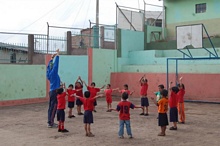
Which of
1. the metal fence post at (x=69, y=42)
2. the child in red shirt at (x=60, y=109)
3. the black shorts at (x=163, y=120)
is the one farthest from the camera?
the metal fence post at (x=69, y=42)

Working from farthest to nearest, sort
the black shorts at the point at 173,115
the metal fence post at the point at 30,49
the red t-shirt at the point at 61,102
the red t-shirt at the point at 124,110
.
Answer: the metal fence post at the point at 30,49 < the black shorts at the point at 173,115 < the red t-shirt at the point at 61,102 < the red t-shirt at the point at 124,110

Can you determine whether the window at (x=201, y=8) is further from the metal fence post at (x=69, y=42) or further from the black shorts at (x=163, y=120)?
the black shorts at (x=163, y=120)

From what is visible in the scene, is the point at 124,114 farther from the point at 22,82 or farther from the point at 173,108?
the point at 22,82

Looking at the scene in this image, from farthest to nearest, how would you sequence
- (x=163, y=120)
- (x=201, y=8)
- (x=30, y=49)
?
(x=201, y=8)
(x=30, y=49)
(x=163, y=120)

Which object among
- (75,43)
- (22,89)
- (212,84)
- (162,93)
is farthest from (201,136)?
(75,43)

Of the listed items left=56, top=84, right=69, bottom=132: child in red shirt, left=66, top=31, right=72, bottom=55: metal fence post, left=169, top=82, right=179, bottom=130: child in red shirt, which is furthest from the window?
left=56, top=84, right=69, bottom=132: child in red shirt

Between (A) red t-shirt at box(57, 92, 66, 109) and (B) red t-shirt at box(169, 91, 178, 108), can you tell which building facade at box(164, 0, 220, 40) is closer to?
(B) red t-shirt at box(169, 91, 178, 108)

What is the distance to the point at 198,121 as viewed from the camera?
451 inches

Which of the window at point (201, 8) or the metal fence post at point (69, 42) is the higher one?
the window at point (201, 8)

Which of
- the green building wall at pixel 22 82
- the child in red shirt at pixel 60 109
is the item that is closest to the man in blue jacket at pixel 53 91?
the child in red shirt at pixel 60 109

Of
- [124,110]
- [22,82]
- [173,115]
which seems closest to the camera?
[124,110]

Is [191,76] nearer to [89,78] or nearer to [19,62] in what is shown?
[89,78]

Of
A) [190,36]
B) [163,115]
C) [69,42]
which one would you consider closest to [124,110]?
[163,115]

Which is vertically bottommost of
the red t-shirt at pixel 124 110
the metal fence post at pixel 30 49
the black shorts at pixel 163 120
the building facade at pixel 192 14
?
the black shorts at pixel 163 120
